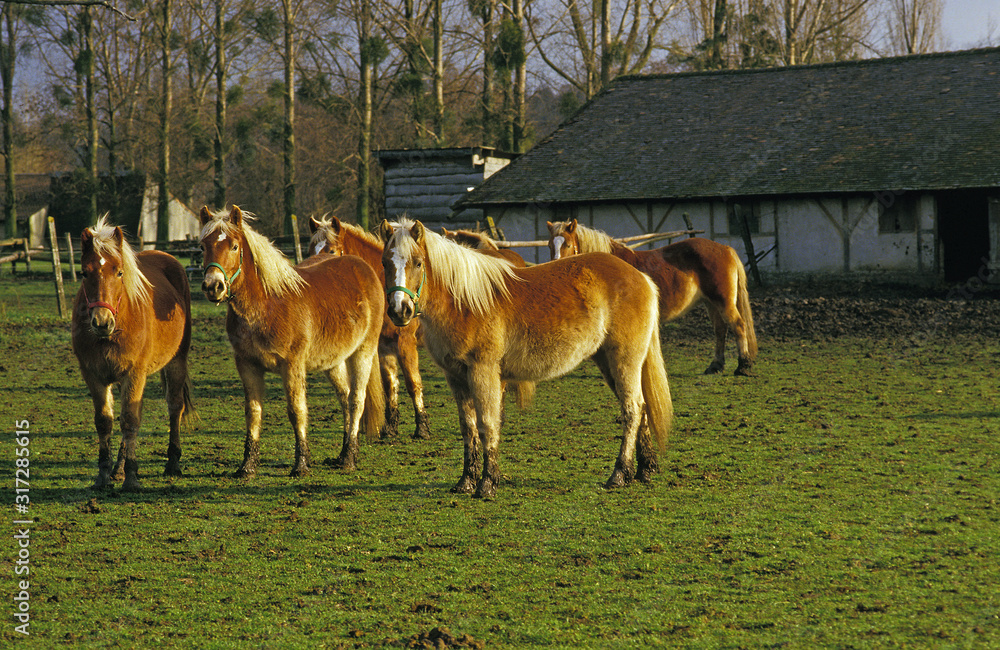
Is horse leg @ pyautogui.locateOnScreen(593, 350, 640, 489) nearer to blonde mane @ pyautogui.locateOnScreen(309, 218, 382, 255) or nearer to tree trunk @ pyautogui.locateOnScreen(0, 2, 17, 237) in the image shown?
blonde mane @ pyautogui.locateOnScreen(309, 218, 382, 255)

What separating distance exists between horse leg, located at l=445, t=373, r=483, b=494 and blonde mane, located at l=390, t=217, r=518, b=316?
0.55 metres

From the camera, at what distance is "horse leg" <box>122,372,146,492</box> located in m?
6.39

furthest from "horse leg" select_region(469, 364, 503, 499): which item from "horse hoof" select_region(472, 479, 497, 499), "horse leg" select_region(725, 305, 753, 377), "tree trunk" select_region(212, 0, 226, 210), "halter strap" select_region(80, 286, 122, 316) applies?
"tree trunk" select_region(212, 0, 226, 210)

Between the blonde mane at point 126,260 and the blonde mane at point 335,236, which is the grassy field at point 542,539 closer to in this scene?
the blonde mane at point 126,260

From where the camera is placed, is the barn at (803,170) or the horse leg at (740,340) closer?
the horse leg at (740,340)

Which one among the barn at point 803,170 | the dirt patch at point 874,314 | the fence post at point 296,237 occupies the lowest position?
the dirt patch at point 874,314

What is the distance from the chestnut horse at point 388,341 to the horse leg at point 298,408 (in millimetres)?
1560

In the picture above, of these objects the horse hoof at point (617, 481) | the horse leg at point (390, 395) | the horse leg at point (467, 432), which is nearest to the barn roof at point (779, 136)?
the horse leg at point (390, 395)

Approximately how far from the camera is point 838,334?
15.6 m

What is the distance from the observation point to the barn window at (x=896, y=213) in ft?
67.3

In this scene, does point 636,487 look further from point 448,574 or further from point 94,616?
point 94,616

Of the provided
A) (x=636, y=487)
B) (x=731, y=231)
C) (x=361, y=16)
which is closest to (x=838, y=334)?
(x=731, y=231)

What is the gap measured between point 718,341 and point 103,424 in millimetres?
8515

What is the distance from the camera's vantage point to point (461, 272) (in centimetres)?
605
